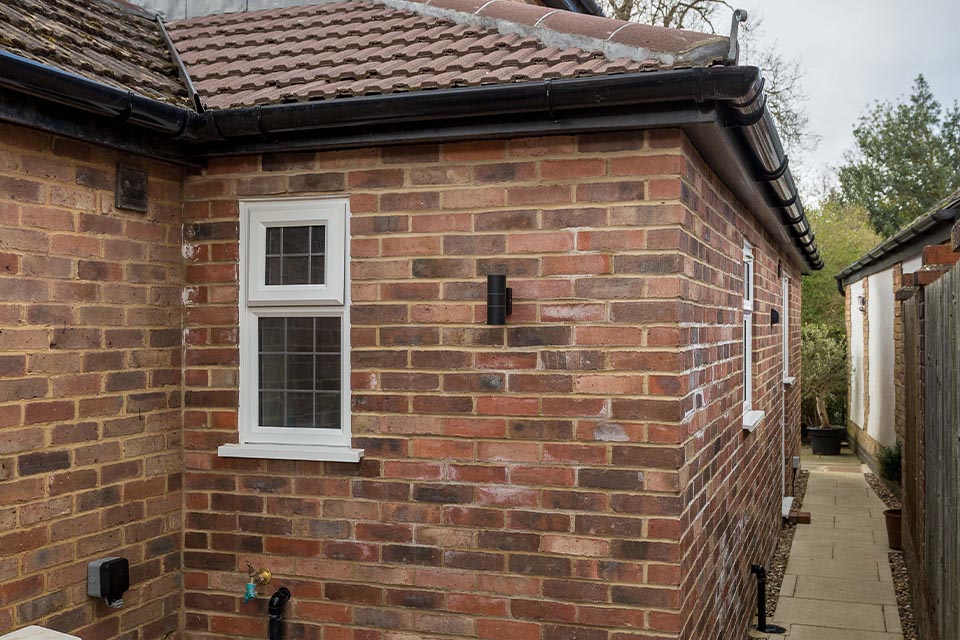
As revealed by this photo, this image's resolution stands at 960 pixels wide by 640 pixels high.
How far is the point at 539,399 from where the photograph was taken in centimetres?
388

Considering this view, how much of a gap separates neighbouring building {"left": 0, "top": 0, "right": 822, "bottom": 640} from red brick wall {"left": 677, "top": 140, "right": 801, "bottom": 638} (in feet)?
0.17

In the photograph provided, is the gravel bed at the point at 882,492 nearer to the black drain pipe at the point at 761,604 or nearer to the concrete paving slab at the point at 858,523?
the concrete paving slab at the point at 858,523

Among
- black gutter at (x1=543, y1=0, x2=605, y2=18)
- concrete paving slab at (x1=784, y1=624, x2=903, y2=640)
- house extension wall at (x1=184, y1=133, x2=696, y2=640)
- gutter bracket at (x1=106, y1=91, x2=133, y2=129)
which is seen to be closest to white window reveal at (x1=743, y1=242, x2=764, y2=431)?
concrete paving slab at (x1=784, y1=624, x2=903, y2=640)

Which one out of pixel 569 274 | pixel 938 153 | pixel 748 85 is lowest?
pixel 569 274

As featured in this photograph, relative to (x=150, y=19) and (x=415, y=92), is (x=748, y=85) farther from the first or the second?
(x=150, y=19)

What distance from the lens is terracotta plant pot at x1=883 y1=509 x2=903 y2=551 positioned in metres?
9.17

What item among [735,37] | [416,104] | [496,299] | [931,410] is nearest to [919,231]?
[931,410]

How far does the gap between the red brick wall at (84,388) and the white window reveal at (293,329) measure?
1.27 feet

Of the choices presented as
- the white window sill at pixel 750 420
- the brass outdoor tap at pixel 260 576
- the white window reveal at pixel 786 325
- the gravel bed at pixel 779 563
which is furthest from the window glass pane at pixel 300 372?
the white window reveal at pixel 786 325

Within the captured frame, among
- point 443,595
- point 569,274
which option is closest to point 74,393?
point 443,595

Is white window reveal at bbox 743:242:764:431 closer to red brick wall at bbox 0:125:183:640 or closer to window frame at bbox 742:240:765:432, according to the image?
window frame at bbox 742:240:765:432

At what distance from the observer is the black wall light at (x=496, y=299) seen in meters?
3.86

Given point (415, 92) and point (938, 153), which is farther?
→ point (938, 153)

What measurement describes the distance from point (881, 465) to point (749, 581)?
651 centimetres
